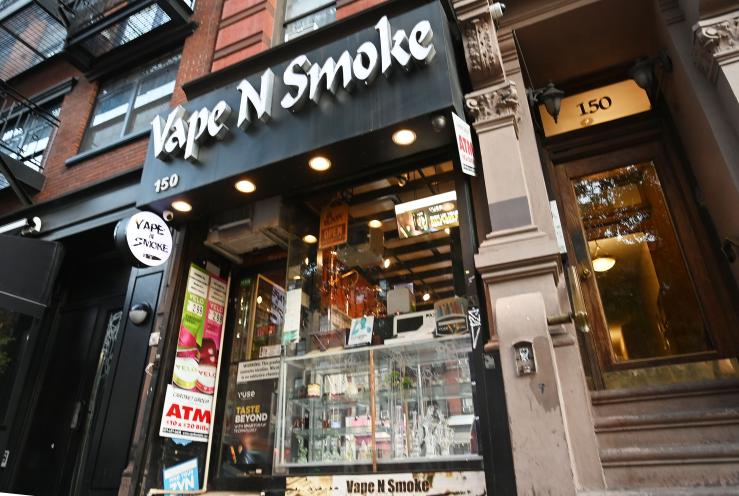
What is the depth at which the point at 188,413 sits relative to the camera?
561cm

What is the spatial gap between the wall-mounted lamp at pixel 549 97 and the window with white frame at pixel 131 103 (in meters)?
6.32

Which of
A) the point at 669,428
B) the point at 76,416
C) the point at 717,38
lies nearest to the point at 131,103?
the point at 76,416

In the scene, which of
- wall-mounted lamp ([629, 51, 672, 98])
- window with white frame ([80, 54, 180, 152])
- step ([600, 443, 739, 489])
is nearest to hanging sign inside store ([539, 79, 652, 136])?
wall-mounted lamp ([629, 51, 672, 98])

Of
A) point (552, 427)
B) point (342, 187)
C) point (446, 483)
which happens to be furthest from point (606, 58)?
point (446, 483)

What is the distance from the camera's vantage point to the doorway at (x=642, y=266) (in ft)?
14.5

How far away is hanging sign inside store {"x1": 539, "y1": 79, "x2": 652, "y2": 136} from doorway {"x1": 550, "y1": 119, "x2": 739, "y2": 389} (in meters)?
0.23

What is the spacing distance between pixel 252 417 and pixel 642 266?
4778 mm

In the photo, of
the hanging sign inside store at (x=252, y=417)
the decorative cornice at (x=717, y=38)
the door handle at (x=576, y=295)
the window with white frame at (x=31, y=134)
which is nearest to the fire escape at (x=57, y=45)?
the window with white frame at (x=31, y=134)

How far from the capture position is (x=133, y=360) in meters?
6.23

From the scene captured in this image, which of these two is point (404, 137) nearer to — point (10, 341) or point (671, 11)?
point (671, 11)

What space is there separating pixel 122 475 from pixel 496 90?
5894 mm

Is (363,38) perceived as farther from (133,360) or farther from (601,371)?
(133,360)

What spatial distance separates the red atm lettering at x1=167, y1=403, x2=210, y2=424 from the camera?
5.46 m

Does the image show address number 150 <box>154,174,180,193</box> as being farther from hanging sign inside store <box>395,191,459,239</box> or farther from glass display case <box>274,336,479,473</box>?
hanging sign inside store <box>395,191,459,239</box>
